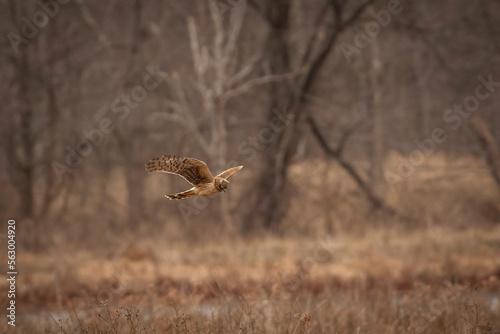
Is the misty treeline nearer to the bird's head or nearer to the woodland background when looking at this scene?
the woodland background

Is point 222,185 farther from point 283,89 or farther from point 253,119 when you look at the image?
point 253,119

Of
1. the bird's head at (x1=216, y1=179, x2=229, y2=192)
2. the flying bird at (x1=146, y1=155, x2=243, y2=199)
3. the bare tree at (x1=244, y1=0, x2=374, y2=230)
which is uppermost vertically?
the bare tree at (x1=244, y1=0, x2=374, y2=230)

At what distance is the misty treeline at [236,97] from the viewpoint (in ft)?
37.3

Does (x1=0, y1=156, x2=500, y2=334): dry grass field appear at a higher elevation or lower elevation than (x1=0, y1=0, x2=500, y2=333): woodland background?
lower

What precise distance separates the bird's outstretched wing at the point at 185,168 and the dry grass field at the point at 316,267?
2.94m

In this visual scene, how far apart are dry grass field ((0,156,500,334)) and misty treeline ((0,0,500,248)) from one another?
593 millimetres

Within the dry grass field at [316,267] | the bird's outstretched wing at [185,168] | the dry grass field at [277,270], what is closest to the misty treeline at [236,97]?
the dry grass field at [316,267]

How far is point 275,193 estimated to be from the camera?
38.0 feet

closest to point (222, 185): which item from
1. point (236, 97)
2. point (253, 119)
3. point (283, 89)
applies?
point (283, 89)

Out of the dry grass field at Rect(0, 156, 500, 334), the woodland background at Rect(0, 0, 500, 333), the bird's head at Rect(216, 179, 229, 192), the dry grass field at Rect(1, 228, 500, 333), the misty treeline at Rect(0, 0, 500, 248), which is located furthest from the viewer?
the misty treeline at Rect(0, 0, 500, 248)

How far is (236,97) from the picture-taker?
12.9m

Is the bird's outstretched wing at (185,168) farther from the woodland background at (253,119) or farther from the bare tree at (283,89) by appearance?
the bare tree at (283,89)

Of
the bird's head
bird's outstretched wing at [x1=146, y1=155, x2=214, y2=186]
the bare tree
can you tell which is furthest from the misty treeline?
the bird's head

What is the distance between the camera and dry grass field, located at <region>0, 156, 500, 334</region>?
5.89m
